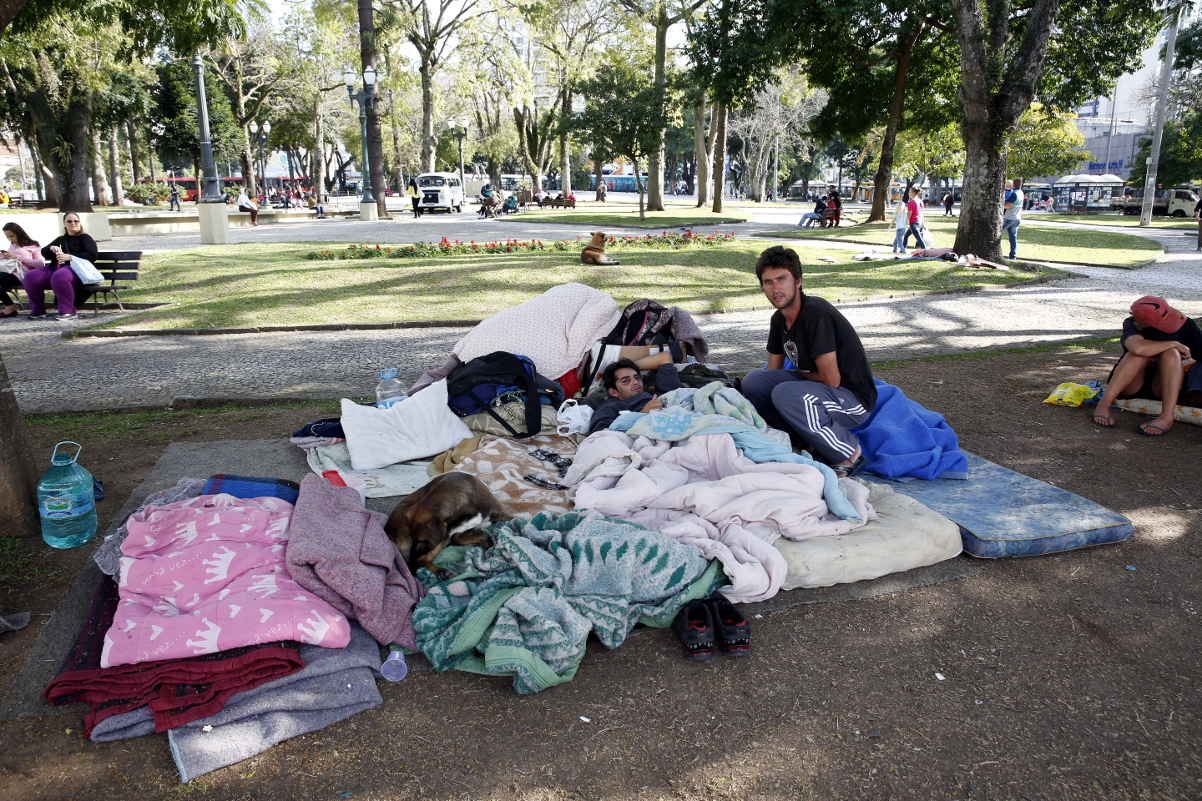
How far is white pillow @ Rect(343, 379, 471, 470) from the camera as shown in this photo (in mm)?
4957

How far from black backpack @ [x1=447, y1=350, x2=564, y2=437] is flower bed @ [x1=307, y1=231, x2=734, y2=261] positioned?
10273 mm

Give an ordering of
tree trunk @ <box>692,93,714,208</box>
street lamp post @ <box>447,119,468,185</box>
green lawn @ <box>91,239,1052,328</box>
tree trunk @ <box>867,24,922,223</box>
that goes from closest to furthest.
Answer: green lawn @ <box>91,239,1052,328</box> < tree trunk @ <box>867,24,922,223</box> < tree trunk @ <box>692,93,714,208</box> < street lamp post @ <box>447,119,468,185</box>

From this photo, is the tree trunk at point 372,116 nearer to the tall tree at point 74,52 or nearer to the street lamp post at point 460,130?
the tall tree at point 74,52

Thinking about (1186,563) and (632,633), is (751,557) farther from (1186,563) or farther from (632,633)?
(1186,563)

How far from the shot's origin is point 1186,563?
3.68 m

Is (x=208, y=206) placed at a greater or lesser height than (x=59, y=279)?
greater

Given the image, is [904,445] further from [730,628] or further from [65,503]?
[65,503]

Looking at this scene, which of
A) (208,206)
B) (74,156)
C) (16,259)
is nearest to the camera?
(16,259)

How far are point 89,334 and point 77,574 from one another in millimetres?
6997

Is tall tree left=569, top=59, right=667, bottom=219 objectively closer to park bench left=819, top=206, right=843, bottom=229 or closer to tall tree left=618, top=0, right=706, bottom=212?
tall tree left=618, top=0, right=706, bottom=212

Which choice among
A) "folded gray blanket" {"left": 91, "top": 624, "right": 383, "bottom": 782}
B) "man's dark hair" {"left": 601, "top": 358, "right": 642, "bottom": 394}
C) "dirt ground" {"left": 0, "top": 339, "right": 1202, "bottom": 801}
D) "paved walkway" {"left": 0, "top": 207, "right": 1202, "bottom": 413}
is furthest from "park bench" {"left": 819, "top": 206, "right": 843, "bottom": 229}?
"folded gray blanket" {"left": 91, "top": 624, "right": 383, "bottom": 782}

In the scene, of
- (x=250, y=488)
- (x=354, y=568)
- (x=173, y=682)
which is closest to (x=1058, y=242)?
(x=250, y=488)

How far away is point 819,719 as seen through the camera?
2.67 m

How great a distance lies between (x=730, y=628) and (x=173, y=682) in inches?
79.4
